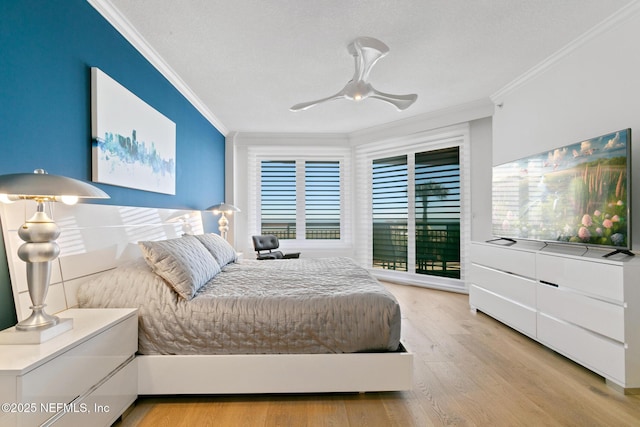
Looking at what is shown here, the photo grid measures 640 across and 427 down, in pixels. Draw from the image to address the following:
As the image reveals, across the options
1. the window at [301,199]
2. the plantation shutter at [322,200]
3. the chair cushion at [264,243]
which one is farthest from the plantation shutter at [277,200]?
the chair cushion at [264,243]

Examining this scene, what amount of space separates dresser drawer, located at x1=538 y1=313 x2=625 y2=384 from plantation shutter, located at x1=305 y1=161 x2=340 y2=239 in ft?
11.7

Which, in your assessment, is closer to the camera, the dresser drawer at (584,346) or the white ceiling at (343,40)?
the dresser drawer at (584,346)

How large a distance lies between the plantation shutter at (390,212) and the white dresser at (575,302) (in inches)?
75.4

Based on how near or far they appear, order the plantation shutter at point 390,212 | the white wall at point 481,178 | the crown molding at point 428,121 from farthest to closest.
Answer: the plantation shutter at point 390,212 < the white wall at point 481,178 < the crown molding at point 428,121

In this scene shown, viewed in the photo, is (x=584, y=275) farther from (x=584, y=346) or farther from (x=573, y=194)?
(x=573, y=194)

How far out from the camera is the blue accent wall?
1.50 metres

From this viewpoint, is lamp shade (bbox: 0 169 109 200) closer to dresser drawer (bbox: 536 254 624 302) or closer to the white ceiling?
the white ceiling

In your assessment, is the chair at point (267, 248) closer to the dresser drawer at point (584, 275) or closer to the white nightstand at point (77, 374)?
the white nightstand at point (77, 374)

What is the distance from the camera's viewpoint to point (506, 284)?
3061mm

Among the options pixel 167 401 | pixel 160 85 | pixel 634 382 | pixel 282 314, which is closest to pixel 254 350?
pixel 282 314

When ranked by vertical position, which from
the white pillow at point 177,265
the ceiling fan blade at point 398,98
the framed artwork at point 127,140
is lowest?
the white pillow at point 177,265

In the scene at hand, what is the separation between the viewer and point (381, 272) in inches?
214

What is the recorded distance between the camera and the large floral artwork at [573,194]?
2141mm

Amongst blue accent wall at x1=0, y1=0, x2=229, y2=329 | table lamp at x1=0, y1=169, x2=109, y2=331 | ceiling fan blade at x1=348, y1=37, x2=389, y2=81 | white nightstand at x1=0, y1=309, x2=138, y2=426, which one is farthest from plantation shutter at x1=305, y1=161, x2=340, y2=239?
table lamp at x1=0, y1=169, x2=109, y2=331
